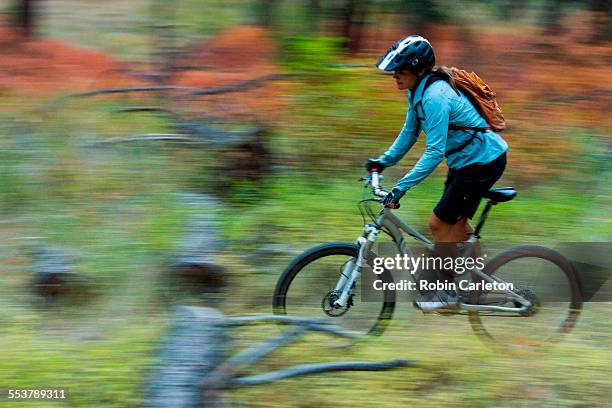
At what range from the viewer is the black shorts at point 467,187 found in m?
4.89

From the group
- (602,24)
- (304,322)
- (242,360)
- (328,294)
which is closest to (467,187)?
(328,294)

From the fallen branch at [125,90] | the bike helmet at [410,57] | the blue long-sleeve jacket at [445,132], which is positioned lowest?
the fallen branch at [125,90]

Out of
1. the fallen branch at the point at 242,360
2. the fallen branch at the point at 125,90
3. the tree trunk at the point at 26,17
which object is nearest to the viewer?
the fallen branch at the point at 242,360

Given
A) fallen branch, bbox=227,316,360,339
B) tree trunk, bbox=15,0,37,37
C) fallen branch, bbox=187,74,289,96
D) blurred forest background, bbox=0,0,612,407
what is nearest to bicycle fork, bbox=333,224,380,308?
fallen branch, bbox=227,316,360,339

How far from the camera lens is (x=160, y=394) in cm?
388

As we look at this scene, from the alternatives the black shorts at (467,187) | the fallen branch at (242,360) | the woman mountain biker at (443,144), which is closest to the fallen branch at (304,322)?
the fallen branch at (242,360)

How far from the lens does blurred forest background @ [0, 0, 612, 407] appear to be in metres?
4.72

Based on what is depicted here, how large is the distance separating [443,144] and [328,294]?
51.1 inches

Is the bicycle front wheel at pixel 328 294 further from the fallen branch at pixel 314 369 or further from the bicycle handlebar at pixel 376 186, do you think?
the fallen branch at pixel 314 369

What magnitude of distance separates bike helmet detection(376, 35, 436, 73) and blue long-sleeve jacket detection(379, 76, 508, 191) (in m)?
0.13

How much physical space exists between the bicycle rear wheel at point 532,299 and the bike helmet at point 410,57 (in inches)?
55.6

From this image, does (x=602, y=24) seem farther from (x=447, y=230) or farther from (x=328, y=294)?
(x=328, y=294)

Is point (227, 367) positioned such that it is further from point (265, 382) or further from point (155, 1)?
point (155, 1)

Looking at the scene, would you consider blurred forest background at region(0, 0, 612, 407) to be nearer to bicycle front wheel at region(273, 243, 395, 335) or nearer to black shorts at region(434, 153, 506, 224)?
bicycle front wheel at region(273, 243, 395, 335)
